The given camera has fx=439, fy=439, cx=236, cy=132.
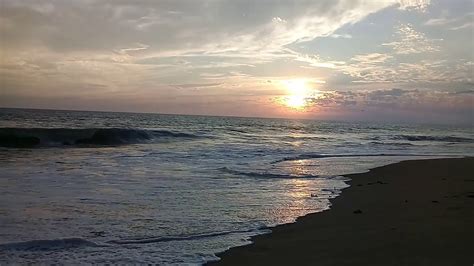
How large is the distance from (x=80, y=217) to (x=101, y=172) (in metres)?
6.18

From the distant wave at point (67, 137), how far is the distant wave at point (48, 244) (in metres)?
22.0

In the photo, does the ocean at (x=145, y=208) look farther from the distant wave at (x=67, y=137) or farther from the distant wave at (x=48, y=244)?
the distant wave at (x=67, y=137)

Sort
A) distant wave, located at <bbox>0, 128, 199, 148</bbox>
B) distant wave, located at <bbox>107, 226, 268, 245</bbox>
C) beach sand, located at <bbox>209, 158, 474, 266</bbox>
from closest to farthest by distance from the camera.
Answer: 1. beach sand, located at <bbox>209, 158, 474, 266</bbox>
2. distant wave, located at <bbox>107, 226, 268, 245</bbox>
3. distant wave, located at <bbox>0, 128, 199, 148</bbox>

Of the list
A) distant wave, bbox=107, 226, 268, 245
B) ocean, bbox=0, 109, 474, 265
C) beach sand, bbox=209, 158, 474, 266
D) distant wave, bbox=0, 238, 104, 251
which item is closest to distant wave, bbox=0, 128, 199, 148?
ocean, bbox=0, 109, 474, 265

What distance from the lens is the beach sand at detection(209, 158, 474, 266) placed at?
15.6 ft

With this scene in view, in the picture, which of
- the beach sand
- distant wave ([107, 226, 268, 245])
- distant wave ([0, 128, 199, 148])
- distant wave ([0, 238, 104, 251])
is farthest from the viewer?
distant wave ([0, 128, 199, 148])

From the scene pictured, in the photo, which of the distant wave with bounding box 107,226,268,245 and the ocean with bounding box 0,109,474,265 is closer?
the ocean with bounding box 0,109,474,265

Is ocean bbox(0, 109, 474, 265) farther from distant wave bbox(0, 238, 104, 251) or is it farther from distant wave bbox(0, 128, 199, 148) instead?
distant wave bbox(0, 128, 199, 148)

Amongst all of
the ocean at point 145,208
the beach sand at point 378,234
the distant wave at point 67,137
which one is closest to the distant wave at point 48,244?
the ocean at point 145,208

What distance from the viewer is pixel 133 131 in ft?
113

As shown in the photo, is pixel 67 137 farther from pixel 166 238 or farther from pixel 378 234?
pixel 378 234

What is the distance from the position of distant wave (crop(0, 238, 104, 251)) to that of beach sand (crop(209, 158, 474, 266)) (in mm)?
1792

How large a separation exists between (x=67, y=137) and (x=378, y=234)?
28553 millimetres

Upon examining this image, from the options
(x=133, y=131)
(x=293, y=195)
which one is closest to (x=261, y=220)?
(x=293, y=195)
